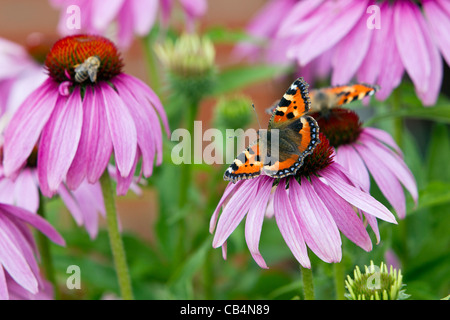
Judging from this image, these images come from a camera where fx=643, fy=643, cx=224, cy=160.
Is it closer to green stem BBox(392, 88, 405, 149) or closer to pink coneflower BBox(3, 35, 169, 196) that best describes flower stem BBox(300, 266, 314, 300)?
pink coneflower BBox(3, 35, 169, 196)

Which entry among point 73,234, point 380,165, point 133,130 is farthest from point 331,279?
point 73,234

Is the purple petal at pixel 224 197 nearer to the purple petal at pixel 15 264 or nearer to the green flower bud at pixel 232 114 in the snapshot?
the purple petal at pixel 15 264

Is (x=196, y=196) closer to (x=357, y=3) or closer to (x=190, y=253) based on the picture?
(x=190, y=253)

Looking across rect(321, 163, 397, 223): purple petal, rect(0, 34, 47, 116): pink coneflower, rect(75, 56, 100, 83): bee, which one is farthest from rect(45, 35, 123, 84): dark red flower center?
rect(0, 34, 47, 116): pink coneflower

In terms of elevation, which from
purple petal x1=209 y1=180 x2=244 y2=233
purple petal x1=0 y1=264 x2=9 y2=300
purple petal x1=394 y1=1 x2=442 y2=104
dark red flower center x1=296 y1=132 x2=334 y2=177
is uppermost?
purple petal x1=394 y1=1 x2=442 y2=104

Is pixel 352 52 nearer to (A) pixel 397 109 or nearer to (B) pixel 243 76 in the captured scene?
(A) pixel 397 109

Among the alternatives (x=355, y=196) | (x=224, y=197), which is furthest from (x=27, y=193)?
(x=355, y=196)
